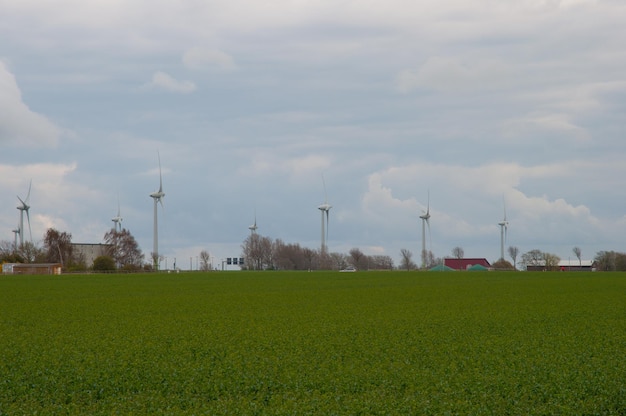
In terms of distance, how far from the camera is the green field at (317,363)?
17.5m

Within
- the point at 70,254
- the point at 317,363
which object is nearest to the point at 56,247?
the point at 70,254

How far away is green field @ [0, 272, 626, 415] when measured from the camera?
17.5 m

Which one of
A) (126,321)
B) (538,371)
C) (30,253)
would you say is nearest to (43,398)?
(538,371)

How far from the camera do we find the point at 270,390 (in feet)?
63.2

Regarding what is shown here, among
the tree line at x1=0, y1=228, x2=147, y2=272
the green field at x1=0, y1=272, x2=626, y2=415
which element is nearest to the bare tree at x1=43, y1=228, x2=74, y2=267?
the tree line at x1=0, y1=228, x2=147, y2=272

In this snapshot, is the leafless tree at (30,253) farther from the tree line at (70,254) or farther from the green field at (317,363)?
the green field at (317,363)

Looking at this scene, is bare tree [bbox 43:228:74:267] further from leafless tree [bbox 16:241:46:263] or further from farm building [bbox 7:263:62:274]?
farm building [bbox 7:263:62:274]

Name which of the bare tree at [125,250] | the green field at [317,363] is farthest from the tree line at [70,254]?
the green field at [317,363]

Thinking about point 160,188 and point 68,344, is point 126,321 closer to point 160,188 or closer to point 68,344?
point 68,344

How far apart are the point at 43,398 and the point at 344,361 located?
8.68 metres

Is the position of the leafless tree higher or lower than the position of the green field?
higher

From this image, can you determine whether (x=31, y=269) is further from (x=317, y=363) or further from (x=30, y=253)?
(x=317, y=363)

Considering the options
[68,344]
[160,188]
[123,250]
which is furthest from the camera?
[123,250]

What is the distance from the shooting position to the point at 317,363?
23.0 meters
